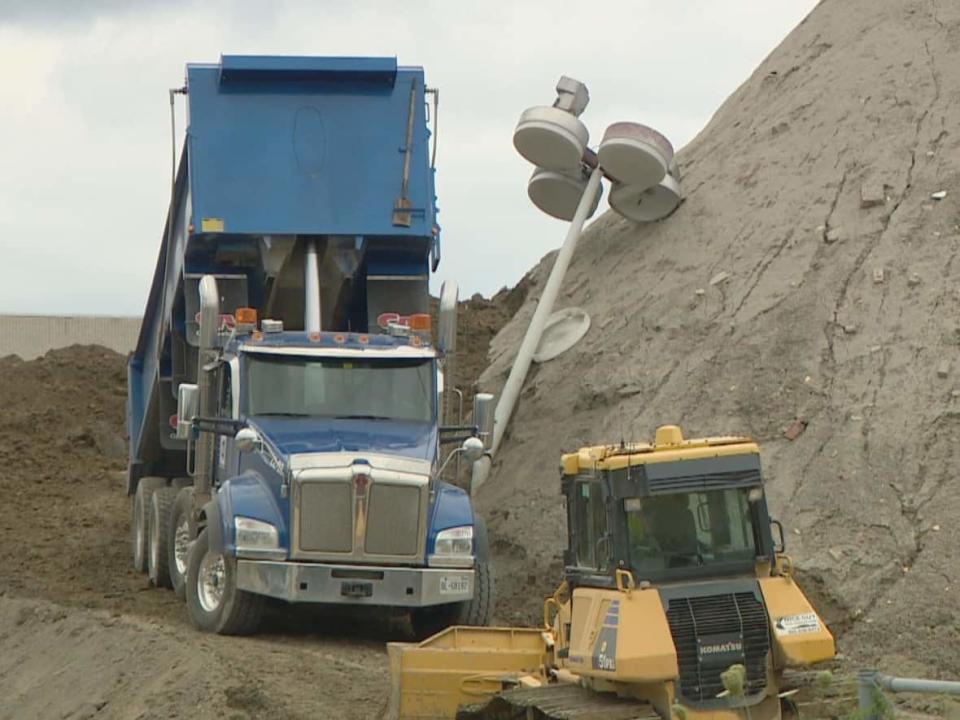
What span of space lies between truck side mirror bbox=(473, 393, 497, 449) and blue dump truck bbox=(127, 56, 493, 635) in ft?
0.07

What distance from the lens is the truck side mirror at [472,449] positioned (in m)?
17.3

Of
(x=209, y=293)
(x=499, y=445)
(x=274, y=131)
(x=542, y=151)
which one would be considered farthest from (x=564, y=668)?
(x=542, y=151)

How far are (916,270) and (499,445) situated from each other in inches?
214

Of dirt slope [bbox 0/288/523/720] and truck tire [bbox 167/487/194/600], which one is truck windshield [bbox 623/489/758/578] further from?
truck tire [bbox 167/487/194/600]

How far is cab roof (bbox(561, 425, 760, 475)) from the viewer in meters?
11.7

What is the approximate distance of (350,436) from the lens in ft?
56.3

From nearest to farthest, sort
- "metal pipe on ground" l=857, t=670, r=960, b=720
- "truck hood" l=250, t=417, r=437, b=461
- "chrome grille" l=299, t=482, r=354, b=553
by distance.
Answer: "metal pipe on ground" l=857, t=670, r=960, b=720 < "chrome grille" l=299, t=482, r=354, b=553 < "truck hood" l=250, t=417, r=437, b=461

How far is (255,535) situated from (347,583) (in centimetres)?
88

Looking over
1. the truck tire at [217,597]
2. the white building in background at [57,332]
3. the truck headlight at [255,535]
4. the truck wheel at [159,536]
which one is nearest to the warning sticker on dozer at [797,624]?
the truck headlight at [255,535]

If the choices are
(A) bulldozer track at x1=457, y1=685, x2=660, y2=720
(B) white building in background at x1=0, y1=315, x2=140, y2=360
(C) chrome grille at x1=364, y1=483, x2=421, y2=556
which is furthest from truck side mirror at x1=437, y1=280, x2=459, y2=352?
(B) white building in background at x1=0, y1=315, x2=140, y2=360

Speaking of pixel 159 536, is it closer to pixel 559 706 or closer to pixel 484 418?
pixel 484 418

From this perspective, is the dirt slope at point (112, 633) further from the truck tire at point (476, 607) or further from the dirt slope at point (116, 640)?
the truck tire at point (476, 607)

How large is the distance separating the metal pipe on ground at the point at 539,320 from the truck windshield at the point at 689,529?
11.1 metres

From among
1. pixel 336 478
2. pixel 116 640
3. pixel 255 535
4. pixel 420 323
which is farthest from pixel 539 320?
pixel 116 640
